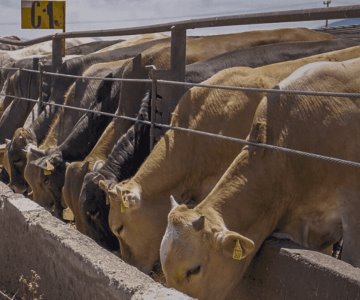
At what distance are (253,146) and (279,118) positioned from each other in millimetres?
280

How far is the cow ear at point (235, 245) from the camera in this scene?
4.10 m

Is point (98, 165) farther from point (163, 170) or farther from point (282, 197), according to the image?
point (282, 197)

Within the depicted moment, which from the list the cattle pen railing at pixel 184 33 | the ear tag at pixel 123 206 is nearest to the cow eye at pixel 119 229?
the ear tag at pixel 123 206

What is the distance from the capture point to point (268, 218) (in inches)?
183

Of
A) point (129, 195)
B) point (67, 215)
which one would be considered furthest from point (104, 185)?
point (67, 215)

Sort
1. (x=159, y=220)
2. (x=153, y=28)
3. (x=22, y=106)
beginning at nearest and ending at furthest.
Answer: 1. (x=159, y=220)
2. (x=153, y=28)
3. (x=22, y=106)

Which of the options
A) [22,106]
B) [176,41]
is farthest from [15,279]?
[22,106]

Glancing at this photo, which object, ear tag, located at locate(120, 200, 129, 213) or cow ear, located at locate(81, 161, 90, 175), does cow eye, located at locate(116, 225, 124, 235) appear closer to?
ear tag, located at locate(120, 200, 129, 213)

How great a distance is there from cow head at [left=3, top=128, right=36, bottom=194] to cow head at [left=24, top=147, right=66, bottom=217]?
0.70m

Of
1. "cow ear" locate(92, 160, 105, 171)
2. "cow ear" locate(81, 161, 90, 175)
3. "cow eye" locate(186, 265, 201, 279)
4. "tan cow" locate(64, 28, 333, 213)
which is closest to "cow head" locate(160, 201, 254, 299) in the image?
"cow eye" locate(186, 265, 201, 279)

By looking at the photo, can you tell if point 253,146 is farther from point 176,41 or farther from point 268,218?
point 176,41

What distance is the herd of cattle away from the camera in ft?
14.6

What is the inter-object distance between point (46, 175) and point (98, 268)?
4649 mm

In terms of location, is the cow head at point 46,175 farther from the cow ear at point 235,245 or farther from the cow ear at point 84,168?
the cow ear at point 235,245
